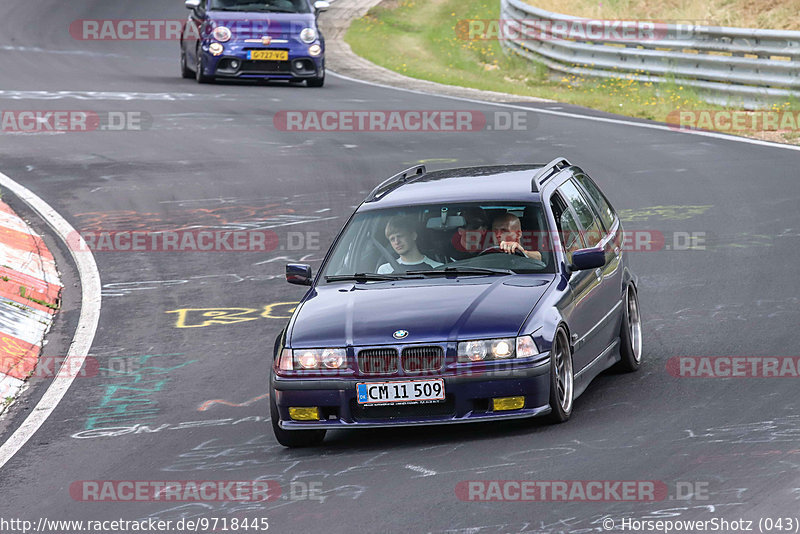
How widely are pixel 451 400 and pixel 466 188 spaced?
6.66ft

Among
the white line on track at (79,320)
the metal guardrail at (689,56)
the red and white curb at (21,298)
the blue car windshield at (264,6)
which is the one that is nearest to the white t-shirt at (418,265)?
the white line on track at (79,320)

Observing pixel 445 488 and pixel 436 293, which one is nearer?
pixel 445 488

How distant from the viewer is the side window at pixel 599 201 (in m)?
10.6

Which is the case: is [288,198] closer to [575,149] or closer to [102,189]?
[102,189]

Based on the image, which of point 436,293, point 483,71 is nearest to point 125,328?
point 436,293

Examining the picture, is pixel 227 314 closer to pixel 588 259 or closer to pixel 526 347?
pixel 588 259

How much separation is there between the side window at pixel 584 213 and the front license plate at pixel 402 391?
2.20 meters

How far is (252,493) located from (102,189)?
1105cm

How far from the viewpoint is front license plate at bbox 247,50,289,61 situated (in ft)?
84.5

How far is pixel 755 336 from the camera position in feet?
34.0

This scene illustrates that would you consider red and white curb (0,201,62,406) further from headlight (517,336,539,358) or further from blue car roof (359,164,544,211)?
headlight (517,336,539,358)

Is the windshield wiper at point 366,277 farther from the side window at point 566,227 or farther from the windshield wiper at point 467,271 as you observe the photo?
the side window at point 566,227

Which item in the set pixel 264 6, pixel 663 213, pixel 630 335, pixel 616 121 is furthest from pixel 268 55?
pixel 630 335

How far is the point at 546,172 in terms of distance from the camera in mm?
10016
